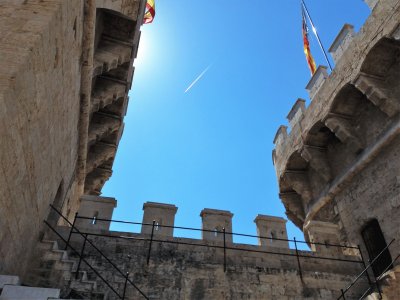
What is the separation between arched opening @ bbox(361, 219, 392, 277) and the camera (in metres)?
8.17

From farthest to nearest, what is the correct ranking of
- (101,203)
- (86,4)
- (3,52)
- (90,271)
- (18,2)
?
(101,203) < (90,271) < (86,4) < (18,2) < (3,52)

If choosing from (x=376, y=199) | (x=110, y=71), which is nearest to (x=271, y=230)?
(x=376, y=199)

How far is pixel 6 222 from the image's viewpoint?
4.78 meters

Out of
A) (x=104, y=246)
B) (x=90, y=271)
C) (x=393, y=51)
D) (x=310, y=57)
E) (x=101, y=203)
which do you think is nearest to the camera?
(x=90, y=271)

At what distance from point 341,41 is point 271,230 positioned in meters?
5.44

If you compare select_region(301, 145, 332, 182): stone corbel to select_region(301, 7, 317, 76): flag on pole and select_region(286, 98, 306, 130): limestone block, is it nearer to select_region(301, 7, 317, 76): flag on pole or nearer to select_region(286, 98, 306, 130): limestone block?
select_region(286, 98, 306, 130): limestone block

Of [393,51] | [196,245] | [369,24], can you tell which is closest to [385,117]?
[393,51]

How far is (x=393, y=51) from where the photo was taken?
28.2 ft

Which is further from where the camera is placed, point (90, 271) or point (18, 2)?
point (90, 271)

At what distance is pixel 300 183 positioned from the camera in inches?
A: 449

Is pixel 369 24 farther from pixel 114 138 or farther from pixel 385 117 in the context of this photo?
pixel 114 138

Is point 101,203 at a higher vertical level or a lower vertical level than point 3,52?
higher

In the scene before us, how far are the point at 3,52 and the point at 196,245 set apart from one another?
514cm

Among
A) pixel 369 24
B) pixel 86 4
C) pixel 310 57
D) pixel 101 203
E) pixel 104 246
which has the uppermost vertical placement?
pixel 310 57
